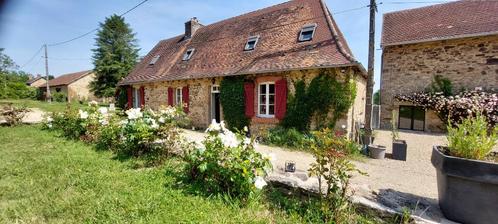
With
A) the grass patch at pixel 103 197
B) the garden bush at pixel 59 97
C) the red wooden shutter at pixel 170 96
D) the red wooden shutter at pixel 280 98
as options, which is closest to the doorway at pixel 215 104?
the red wooden shutter at pixel 170 96

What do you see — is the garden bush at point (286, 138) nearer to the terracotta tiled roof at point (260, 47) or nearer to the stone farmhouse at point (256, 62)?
the stone farmhouse at point (256, 62)

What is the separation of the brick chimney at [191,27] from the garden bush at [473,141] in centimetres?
1499

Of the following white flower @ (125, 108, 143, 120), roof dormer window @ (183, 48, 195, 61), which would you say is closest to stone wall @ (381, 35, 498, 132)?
roof dormer window @ (183, 48, 195, 61)

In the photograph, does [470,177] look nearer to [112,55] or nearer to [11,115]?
[11,115]

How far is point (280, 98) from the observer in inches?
346

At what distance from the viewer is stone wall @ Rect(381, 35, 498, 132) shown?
33.6 feet

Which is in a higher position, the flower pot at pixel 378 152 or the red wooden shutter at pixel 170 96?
the red wooden shutter at pixel 170 96

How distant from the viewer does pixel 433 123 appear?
11188mm

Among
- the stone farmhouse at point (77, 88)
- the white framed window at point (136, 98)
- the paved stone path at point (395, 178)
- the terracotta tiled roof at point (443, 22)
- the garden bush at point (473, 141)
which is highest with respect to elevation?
the terracotta tiled roof at point (443, 22)

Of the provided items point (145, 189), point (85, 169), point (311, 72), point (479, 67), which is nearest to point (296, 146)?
point (311, 72)

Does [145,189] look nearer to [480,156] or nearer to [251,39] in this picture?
[480,156]

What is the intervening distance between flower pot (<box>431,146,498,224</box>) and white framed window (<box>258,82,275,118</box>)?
6.75m

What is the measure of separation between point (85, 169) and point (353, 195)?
4693 mm

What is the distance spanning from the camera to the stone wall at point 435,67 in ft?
33.6
